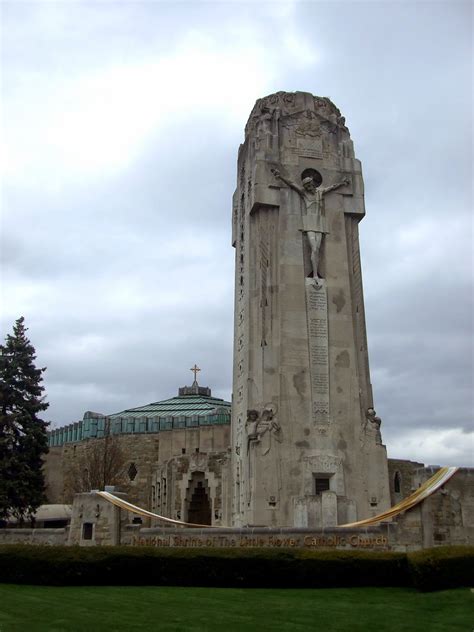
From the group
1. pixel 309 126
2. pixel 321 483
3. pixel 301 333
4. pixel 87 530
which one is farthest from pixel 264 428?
pixel 309 126

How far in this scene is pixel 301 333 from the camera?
90.4ft

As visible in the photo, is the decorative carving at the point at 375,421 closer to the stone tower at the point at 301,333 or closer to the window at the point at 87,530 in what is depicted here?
the stone tower at the point at 301,333

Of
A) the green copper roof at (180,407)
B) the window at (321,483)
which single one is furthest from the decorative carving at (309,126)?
the green copper roof at (180,407)

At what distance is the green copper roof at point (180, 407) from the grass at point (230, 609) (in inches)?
1376

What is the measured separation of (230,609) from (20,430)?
24.5 meters

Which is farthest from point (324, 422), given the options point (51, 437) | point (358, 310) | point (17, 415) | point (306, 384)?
point (51, 437)

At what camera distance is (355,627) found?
10.6 m

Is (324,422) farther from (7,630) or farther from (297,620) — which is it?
(7,630)

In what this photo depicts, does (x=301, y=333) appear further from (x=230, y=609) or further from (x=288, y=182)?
(x=230, y=609)

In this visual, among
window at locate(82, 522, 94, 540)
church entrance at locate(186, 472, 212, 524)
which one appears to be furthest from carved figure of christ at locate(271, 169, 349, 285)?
church entrance at locate(186, 472, 212, 524)

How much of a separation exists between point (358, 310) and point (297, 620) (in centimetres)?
1918

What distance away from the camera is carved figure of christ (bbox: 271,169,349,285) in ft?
94.5

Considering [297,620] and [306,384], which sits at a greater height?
[306,384]

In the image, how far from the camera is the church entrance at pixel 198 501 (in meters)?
38.7
